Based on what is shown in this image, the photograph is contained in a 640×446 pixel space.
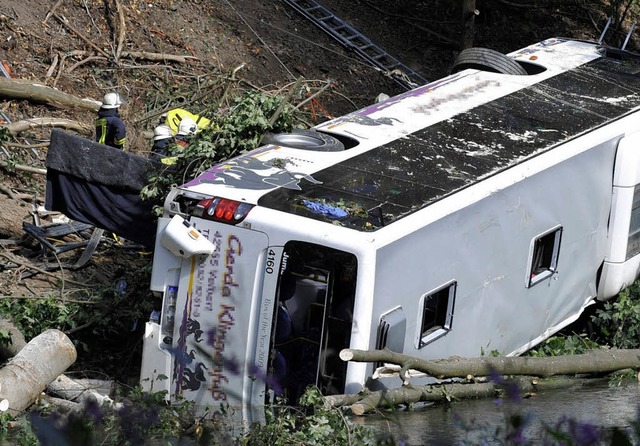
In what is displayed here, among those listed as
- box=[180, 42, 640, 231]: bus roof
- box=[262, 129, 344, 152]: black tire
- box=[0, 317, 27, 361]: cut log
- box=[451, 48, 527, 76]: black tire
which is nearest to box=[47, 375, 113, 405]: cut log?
box=[0, 317, 27, 361]: cut log

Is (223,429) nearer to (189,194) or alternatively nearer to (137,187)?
(189,194)

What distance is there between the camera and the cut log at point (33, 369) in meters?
7.27

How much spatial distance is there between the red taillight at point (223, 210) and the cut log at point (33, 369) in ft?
5.21

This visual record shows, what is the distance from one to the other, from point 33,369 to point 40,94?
6.31m

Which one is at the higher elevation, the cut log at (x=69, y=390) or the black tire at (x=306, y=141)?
the black tire at (x=306, y=141)

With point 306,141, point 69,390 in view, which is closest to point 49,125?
point 306,141

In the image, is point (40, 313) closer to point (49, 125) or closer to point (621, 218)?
point (49, 125)

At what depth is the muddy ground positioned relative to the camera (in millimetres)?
10852

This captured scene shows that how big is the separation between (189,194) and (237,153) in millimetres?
1240

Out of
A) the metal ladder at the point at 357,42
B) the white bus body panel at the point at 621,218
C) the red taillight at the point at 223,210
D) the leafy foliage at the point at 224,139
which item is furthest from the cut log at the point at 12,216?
the metal ladder at the point at 357,42

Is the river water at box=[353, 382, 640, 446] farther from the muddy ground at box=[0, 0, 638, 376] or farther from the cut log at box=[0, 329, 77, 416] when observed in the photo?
the muddy ground at box=[0, 0, 638, 376]

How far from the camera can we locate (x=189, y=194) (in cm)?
732

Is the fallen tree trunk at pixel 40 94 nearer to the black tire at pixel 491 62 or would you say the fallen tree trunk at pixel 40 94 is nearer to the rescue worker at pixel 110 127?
Answer: the rescue worker at pixel 110 127

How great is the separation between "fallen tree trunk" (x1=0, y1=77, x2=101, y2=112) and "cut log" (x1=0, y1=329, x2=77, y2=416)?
5.84 m
